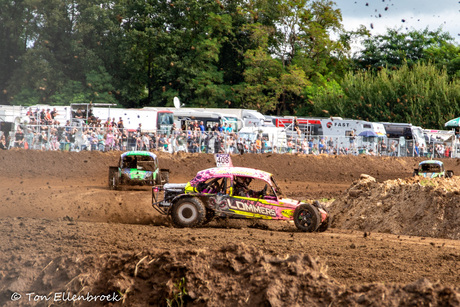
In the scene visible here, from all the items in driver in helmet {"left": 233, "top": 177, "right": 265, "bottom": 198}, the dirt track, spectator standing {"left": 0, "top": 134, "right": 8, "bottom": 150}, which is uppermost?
spectator standing {"left": 0, "top": 134, "right": 8, "bottom": 150}

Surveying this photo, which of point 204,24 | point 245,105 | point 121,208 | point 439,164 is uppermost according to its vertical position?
point 204,24

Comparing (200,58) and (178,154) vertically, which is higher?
(200,58)

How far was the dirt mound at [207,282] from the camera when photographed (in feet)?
17.7

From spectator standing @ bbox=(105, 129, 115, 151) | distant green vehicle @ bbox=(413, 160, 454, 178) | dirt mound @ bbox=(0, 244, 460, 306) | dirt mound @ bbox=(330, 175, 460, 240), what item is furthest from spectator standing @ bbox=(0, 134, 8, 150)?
dirt mound @ bbox=(0, 244, 460, 306)

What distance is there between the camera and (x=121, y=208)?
16000mm

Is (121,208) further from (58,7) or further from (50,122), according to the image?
(58,7)

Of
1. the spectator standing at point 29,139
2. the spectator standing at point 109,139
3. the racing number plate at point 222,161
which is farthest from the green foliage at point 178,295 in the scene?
the spectator standing at point 29,139

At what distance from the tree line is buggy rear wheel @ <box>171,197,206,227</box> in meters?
38.5

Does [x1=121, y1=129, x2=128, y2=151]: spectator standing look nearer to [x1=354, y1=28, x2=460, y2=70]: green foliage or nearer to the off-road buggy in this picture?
the off-road buggy

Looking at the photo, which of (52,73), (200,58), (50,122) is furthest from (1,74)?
(50,122)

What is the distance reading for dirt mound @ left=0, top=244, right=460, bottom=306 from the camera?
5.38 meters

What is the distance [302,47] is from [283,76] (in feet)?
15.3

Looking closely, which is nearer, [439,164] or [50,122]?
[439,164]

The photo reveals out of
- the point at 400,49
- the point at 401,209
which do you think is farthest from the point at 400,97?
the point at 401,209
